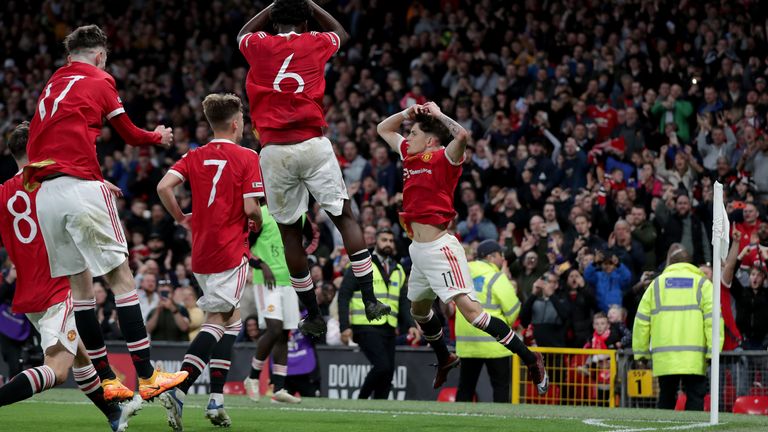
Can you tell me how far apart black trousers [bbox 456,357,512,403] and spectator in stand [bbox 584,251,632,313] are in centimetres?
224

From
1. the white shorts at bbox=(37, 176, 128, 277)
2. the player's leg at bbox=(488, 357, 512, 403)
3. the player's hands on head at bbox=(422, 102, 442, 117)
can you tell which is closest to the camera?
the white shorts at bbox=(37, 176, 128, 277)

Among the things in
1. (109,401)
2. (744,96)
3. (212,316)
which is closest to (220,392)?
(212,316)

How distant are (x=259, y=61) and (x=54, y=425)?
3.46 metres

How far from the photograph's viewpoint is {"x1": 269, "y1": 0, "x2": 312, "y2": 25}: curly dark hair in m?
9.68

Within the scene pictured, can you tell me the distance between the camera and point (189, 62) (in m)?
28.0

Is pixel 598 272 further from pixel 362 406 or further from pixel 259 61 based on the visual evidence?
pixel 259 61

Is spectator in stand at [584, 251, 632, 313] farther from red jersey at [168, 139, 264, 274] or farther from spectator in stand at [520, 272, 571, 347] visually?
red jersey at [168, 139, 264, 274]

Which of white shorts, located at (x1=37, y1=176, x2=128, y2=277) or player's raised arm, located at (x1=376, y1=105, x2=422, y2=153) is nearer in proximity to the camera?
white shorts, located at (x1=37, y1=176, x2=128, y2=277)

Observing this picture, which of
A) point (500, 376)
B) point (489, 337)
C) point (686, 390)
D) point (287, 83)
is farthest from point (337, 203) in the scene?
point (686, 390)

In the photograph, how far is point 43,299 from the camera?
911 centimetres

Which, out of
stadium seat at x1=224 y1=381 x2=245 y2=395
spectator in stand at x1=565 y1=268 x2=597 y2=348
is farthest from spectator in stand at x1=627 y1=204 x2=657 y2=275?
stadium seat at x1=224 y1=381 x2=245 y2=395

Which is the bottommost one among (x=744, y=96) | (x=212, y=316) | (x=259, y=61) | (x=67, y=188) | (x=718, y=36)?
(x=212, y=316)

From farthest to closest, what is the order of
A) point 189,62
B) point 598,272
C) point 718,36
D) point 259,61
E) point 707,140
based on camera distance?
point 189,62, point 718,36, point 707,140, point 598,272, point 259,61

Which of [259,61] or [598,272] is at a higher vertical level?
[259,61]
